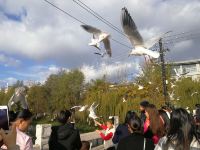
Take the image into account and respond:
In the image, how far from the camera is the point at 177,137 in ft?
10.5

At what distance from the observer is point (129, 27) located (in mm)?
6539

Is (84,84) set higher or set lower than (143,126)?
higher

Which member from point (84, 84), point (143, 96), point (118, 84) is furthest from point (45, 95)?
point (143, 96)

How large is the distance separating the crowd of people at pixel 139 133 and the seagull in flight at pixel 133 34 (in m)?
1.60

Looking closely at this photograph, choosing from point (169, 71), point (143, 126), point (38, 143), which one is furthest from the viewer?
point (169, 71)

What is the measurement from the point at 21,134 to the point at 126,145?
3.43 feet

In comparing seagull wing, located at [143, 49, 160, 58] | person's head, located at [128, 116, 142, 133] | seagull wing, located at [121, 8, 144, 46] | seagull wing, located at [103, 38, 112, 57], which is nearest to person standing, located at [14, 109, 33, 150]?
person's head, located at [128, 116, 142, 133]

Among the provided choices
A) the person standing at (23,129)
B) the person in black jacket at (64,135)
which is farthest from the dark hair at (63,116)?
the person standing at (23,129)

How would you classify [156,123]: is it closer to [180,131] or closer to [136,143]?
[136,143]

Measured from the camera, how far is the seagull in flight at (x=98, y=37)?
6.99 meters

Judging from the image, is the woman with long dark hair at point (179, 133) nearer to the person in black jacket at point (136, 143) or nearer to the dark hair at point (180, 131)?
the dark hair at point (180, 131)

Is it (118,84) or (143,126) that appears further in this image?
(118,84)

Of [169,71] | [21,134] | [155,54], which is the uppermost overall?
[169,71]

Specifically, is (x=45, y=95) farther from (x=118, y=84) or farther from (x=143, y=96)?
(x=143, y=96)
